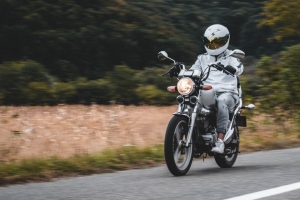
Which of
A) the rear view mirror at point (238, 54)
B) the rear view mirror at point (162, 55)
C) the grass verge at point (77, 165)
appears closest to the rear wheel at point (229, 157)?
the grass verge at point (77, 165)

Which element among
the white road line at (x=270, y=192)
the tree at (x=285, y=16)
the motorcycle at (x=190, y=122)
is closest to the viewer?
the white road line at (x=270, y=192)

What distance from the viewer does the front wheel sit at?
646 centimetres

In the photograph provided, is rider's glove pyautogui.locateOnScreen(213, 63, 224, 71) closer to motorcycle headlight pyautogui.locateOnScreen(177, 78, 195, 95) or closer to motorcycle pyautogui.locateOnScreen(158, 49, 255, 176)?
motorcycle pyautogui.locateOnScreen(158, 49, 255, 176)

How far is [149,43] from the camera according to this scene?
2953 inches

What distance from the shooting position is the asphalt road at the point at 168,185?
506 cm

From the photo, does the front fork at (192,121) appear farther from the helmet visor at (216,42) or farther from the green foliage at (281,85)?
the green foliage at (281,85)

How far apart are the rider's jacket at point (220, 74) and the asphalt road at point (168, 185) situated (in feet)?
3.31

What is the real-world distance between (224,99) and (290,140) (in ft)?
13.2

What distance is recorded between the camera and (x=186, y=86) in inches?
263

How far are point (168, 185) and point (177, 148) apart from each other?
107cm

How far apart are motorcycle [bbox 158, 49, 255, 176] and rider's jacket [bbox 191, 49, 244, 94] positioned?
0.19m

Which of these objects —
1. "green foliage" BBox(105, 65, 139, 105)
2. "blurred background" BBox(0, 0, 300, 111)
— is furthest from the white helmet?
"green foliage" BBox(105, 65, 139, 105)

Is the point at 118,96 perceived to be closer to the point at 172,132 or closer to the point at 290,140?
the point at 290,140

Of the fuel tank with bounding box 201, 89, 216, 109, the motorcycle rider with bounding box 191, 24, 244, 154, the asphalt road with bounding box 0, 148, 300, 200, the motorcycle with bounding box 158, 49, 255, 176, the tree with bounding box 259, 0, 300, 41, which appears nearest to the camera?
the asphalt road with bounding box 0, 148, 300, 200
